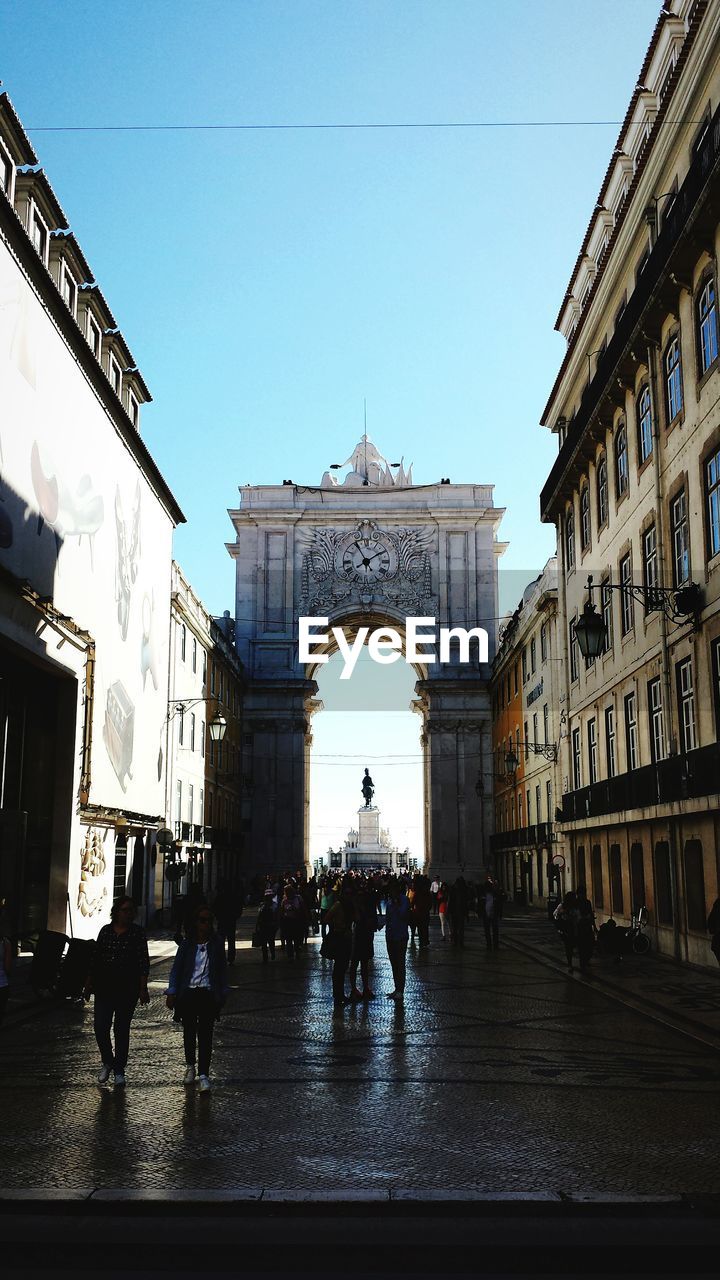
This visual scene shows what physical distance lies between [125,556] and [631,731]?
42.5ft

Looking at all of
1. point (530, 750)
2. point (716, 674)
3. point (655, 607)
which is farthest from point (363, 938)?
point (530, 750)

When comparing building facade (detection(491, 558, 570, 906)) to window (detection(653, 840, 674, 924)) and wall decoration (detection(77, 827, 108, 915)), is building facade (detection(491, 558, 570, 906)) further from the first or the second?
wall decoration (detection(77, 827, 108, 915))

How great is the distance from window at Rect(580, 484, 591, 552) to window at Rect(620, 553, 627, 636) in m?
4.55

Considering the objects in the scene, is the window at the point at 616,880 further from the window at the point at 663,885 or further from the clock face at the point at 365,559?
the clock face at the point at 365,559

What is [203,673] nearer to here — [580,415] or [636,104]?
[580,415]

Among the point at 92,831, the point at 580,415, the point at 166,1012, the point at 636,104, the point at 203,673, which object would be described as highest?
the point at 636,104

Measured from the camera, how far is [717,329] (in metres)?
19.7

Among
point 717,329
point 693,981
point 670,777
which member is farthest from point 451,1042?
point 717,329

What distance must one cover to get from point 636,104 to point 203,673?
30.2m

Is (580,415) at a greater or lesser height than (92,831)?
greater

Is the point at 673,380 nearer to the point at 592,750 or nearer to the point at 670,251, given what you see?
the point at 670,251

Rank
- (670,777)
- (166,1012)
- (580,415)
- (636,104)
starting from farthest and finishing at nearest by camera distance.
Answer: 1. (580,415)
2. (636,104)
3. (670,777)
4. (166,1012)

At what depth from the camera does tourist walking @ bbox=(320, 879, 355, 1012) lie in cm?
1587

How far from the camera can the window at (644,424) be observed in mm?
25062
